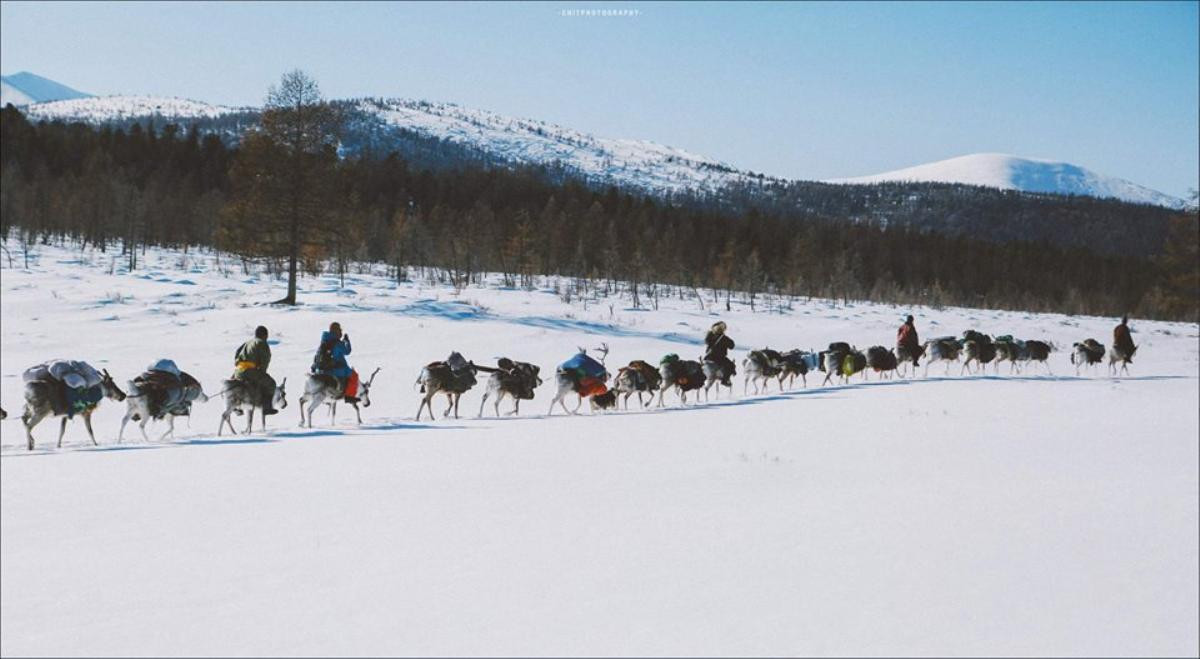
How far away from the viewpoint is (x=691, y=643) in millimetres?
4594

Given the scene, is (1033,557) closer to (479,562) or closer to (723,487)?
(723,487)

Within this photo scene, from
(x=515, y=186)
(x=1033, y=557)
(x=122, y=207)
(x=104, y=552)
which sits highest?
(x=515, y=186)

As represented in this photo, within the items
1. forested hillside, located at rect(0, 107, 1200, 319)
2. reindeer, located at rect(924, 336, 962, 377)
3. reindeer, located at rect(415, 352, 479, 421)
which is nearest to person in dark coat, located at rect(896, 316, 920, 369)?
reindeer, located at rect(924, 336, 962, 377)

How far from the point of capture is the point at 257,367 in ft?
47.2

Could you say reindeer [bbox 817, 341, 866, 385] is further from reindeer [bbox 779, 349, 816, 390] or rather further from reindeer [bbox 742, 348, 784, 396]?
reindeer [bbox 742, 348, 784, 396]

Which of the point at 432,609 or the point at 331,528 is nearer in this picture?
the point at 432,609

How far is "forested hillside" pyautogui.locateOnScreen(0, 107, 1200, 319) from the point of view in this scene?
52250 millimetres

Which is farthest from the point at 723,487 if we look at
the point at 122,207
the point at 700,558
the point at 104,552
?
the point at 122,207

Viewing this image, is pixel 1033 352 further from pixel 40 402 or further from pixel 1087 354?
pixel 40 402

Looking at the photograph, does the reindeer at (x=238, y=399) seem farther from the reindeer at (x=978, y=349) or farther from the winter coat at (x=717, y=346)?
the reindeer at (x=978, y=349)

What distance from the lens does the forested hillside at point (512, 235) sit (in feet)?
171

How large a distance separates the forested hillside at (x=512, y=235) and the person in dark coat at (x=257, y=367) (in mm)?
21972

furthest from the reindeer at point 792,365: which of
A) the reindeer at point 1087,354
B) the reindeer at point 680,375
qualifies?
the reindeer at point 1087,354

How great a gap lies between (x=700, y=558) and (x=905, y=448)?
19.2 ft
